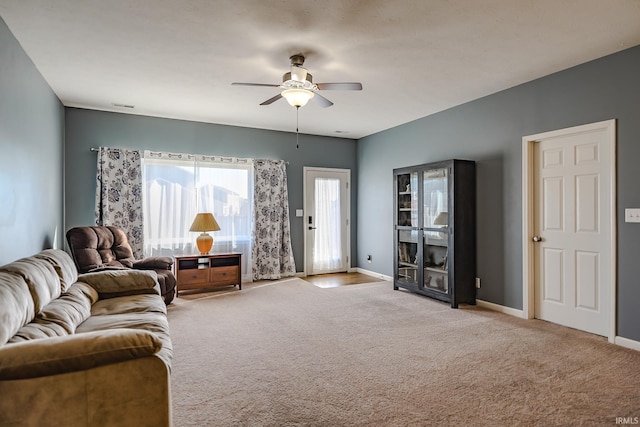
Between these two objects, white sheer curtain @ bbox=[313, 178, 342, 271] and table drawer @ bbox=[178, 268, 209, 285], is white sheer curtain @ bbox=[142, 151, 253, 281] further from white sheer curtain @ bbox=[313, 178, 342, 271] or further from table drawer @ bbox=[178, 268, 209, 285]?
white sheer curtain @ bbox=[313, 178, 342, 271]

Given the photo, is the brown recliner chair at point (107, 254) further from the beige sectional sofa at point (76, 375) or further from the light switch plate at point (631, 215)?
the light switch plate at point (631, 215)

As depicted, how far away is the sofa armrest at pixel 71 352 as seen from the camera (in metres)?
1.34

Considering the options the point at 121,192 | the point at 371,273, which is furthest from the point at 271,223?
the point at 121,192

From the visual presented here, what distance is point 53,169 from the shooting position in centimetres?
424

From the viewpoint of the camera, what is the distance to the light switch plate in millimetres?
3045

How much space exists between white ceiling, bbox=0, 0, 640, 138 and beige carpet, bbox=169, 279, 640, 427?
8.60 feet

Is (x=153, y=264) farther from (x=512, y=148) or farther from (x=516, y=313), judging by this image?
(x=512, y=148)

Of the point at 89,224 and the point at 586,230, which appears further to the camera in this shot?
the point at 89,224

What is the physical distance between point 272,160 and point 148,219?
7.29ft

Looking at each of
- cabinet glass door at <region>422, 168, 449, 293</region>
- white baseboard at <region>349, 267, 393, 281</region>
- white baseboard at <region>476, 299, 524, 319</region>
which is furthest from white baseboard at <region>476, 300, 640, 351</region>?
white baseboard at <region>349, 267, 393, 281</region>

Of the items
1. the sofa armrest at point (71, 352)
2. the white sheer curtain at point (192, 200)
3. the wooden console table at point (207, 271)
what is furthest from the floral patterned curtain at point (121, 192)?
the sofa armrest at point (71, 352)

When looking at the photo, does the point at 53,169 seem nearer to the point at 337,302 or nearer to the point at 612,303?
the point at 337,302

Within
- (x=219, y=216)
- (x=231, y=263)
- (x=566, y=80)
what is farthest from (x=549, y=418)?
(x=219, y=216)

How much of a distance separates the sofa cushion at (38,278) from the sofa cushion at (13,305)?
0.06 meters
